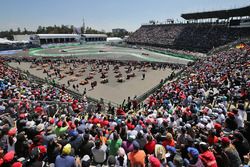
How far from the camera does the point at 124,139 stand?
743cm

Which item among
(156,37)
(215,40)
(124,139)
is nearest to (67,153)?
(124,139)

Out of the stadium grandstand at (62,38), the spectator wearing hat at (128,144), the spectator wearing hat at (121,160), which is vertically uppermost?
the stadium grandstand at (62,38)

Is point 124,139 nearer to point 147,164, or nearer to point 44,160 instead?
point 147,164

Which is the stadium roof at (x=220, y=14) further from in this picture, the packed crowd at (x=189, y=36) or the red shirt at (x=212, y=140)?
the red shirt at (x=212, y=140)

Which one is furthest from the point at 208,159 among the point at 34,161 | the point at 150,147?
the point at 34,161

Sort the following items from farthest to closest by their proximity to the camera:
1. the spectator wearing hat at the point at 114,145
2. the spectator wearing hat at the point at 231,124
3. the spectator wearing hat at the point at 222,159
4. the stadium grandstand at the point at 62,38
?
the stadium grandstand at the point at 62,38 < the spectator wearing hat at the point at 231,124 < the spectator wearing hat at the point at 114,145 < the spectator wearing hat at the point at 222,159

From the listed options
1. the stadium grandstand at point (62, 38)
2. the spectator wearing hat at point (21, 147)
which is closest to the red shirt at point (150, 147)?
the spectator wearing hat at point (21, 147)

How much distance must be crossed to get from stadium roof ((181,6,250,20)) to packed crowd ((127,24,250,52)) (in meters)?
2.99

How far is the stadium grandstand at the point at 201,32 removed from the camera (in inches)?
2478

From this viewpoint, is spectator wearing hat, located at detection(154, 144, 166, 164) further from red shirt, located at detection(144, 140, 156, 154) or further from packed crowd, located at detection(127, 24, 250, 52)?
packed crowd, located at detection(127, 24, 250, 52)

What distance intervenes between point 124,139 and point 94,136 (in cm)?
107

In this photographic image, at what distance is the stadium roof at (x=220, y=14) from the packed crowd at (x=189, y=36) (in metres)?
2.99

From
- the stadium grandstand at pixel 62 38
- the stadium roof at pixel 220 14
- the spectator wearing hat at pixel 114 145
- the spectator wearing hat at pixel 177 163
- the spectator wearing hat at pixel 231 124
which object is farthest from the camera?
the stadium grandstand at pixel 62 38

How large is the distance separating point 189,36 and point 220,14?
12126mm
